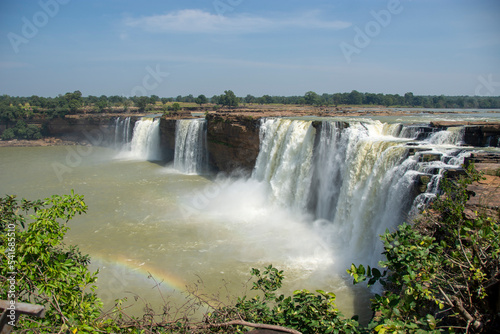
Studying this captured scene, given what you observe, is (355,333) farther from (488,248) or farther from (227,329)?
(488,248)

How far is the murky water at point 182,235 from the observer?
9.04m

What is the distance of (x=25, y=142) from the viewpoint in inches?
1411

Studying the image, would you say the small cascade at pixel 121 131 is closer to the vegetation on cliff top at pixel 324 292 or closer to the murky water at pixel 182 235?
the murky water at pixel 182 235

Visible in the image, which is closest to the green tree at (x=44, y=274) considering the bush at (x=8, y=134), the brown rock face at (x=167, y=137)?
the brown rock face at (x=167, y=137)

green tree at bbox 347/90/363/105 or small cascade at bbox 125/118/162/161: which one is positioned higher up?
green tree at bbox 347/90/363/105

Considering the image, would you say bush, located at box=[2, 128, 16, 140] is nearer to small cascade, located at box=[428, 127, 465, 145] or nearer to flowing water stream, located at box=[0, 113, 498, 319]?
flowing water stream, located at box=[0, 113, 498, 319]

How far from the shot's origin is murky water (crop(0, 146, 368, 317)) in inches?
356

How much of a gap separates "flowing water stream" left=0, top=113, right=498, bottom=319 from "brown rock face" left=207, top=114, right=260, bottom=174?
0.92 m

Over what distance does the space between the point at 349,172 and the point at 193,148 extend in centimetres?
1408

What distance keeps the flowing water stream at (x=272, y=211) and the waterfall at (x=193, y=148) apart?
8.58ft

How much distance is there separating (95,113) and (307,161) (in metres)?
32.0

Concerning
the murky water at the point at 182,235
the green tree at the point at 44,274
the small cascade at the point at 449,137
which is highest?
the small cascade at the point at 449,137

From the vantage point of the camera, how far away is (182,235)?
40.4ft

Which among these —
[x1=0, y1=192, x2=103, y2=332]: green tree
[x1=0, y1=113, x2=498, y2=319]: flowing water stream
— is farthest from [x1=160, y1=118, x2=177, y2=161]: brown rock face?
[x1=0, y1=192, x2=103, y2=332]: green tree
